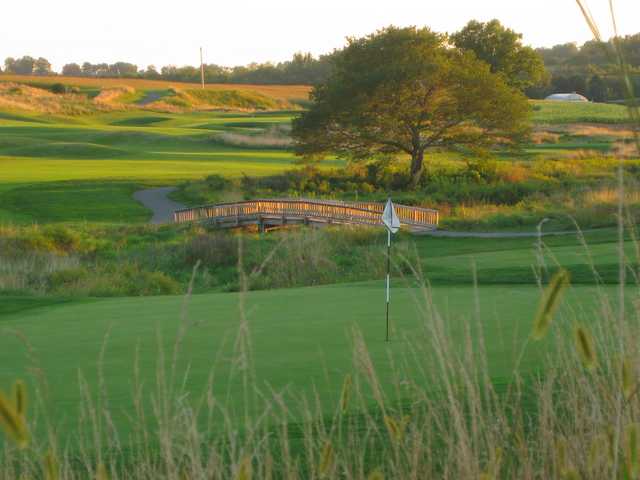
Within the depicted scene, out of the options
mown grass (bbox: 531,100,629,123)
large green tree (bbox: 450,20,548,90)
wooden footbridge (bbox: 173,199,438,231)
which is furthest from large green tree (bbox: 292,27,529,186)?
mown grass (bbox: 531,100,629,123)

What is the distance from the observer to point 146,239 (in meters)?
34.5

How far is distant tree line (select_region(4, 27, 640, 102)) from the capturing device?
12.8 ft

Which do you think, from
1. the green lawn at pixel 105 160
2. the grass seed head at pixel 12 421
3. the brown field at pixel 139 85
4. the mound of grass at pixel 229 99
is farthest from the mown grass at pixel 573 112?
the grass seed head at pixel 12 421

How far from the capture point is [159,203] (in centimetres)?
4591

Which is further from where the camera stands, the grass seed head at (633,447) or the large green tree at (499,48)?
the large green tree at (499,48)

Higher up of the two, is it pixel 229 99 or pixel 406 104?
pixel 229 99

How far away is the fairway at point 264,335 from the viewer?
6934 mm

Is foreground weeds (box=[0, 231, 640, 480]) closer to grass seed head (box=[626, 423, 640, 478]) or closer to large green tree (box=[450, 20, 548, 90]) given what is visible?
grass seed head (box=[626, 423, 640, 478])

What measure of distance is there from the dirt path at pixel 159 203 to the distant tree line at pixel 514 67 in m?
9.65

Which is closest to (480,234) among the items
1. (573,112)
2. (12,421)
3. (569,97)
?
(12,421)

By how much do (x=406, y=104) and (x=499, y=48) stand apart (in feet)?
76.2

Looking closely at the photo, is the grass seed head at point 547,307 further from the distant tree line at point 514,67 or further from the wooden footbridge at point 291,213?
the wooden footbridge at point 291,213

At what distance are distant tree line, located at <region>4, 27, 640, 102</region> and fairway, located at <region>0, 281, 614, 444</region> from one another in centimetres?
186

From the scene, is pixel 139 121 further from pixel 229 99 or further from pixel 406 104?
pixel 406 104
